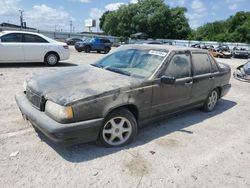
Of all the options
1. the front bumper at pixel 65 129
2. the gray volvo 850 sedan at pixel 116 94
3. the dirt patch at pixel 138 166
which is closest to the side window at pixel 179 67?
the gray volvo 850 sedan at pixel 116 94

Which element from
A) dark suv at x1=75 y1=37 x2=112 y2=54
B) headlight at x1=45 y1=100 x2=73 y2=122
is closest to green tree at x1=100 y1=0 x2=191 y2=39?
dark suv at x1=75 y1=37 x2=112 y2=54

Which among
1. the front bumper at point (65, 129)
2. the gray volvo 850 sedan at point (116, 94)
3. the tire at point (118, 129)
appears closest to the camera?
the front bumper at point (65, 129)

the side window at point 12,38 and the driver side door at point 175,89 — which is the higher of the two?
the side window at point 12,38

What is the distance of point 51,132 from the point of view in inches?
127

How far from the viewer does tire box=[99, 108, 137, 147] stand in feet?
12.3

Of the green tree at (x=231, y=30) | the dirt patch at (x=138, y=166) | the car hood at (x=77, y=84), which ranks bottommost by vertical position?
the dirt patch at (x=138, y=166)

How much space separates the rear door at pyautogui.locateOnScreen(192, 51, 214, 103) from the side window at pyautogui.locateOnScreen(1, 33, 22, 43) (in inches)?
292

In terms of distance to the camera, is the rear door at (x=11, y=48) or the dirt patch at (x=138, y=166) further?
the rear door at (x=11, y=48)

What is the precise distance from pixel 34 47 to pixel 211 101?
7390mm

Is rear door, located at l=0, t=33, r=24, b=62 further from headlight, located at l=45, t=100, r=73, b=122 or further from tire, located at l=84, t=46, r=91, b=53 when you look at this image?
tire, located at l=84, t=46, r=91, b=53

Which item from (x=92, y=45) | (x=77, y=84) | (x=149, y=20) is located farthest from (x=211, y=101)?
(x=149, y=20)

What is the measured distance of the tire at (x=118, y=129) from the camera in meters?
3.75

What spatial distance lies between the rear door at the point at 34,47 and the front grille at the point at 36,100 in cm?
691

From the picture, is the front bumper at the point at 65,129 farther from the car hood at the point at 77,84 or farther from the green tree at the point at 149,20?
the green tree at the point at 149,20
